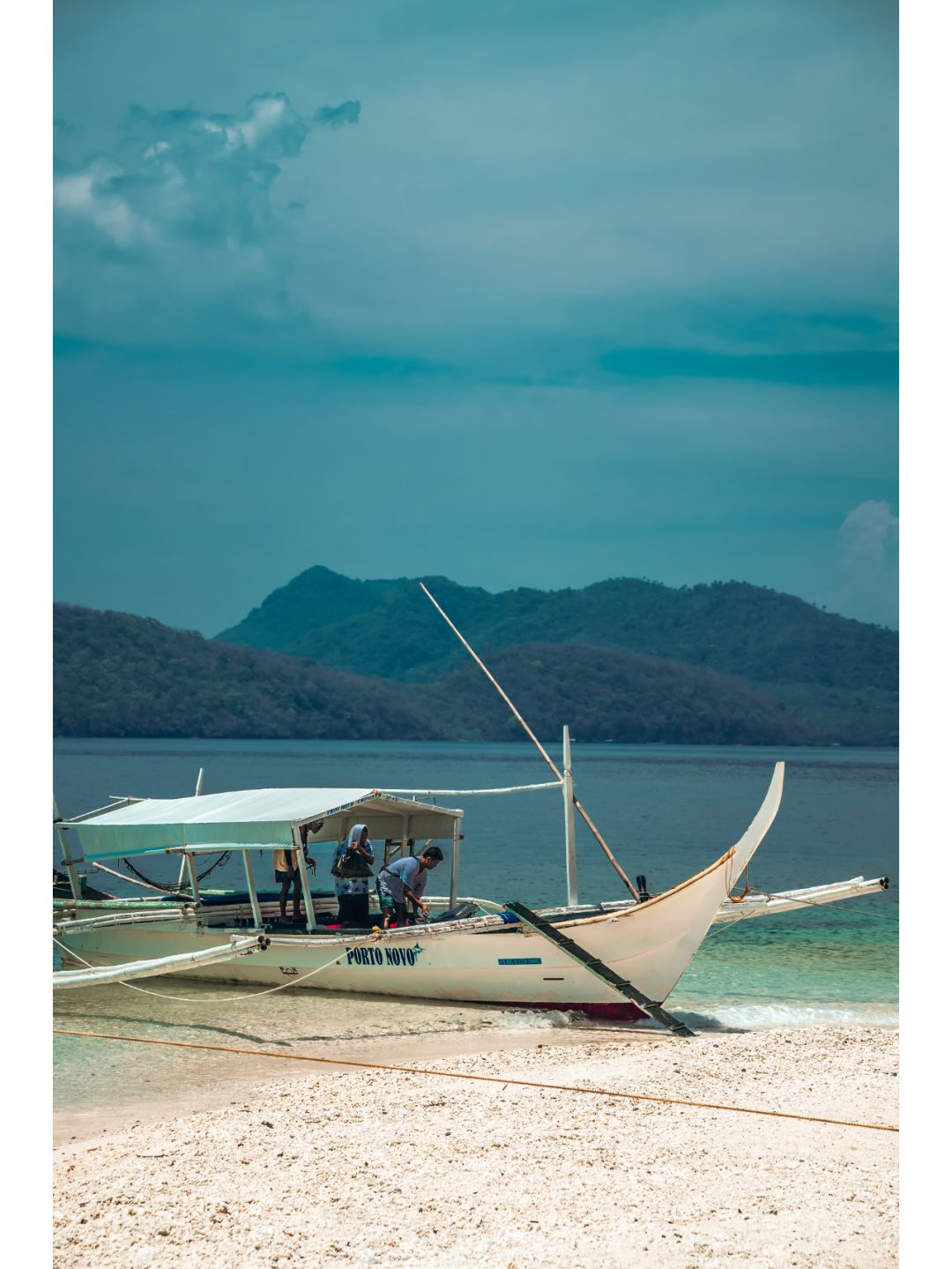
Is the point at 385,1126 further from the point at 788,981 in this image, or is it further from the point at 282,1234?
the point at 788,981

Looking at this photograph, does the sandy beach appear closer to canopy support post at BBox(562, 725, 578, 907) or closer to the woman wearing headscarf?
the woman wearing headscarf

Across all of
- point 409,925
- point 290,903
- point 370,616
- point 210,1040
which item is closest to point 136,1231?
point 210,1040

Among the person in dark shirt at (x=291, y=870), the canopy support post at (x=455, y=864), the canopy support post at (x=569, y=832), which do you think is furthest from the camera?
the canopy support post at (x=455, y=864)

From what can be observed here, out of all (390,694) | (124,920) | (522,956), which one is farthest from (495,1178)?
(390,694)

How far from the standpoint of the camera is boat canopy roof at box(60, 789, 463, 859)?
9.05 metres

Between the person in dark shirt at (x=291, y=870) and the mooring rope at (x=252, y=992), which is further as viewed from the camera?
the person in dark shirt at (x=291, y=870)

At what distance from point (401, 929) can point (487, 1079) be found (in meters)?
2.67

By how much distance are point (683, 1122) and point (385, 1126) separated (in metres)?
1.30

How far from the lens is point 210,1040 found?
8.22m

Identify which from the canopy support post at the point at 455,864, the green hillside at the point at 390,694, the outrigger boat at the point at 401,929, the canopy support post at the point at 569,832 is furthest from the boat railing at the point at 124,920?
the green hillside at the point at 390,694

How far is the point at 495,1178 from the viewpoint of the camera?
174 inches

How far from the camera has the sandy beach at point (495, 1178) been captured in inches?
146

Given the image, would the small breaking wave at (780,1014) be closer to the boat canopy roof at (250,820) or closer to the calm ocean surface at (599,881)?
the calm ocean surface at (599,881)

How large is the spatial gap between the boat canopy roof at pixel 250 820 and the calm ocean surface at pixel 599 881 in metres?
1.29
